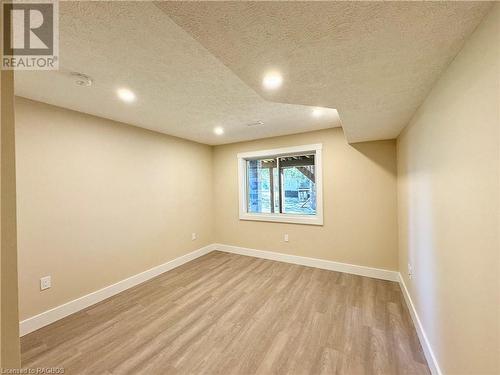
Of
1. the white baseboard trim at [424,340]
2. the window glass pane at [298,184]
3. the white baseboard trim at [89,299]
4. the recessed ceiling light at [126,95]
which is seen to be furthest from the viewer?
the window glass pane at [298,184]

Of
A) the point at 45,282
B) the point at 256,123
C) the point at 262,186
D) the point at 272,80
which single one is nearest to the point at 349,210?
the point at 262,186

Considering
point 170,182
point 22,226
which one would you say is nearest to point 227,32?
point 22,226

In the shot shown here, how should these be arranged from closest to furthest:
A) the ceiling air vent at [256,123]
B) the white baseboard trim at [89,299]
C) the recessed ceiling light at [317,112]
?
the white baseboard trim at [89,299]
the recessed ceiling light at [317,112]
the ceiling air vent at [256,123]

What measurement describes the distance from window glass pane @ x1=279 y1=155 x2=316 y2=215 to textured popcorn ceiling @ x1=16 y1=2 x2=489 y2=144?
4.95ft

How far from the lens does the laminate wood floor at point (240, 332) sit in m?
1.60

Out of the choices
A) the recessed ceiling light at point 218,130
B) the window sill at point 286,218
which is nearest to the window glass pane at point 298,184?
the window sill at point 286,218

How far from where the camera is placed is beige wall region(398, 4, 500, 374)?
32.7 inches

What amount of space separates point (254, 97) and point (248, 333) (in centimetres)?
226

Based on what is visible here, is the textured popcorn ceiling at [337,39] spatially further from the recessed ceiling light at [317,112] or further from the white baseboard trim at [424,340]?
the white baseboard trim at [424,340]

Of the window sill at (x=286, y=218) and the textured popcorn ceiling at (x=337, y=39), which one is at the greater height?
the textured popcorn ceiling at (x=337, y=39)

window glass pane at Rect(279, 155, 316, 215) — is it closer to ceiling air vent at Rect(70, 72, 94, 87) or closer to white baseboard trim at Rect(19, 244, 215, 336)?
white baseboard trim at Rect(19, 244, 215, 336)

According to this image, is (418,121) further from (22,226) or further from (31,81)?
(22,226)

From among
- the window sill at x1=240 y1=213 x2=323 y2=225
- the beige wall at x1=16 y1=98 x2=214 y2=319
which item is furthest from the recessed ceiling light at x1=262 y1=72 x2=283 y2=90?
the window sill at x1=240 y1=213 x2=323 y2=225

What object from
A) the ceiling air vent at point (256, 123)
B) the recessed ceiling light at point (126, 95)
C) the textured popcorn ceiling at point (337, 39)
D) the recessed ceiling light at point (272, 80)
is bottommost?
the textured popcorn ceiling at point (337, 39)
